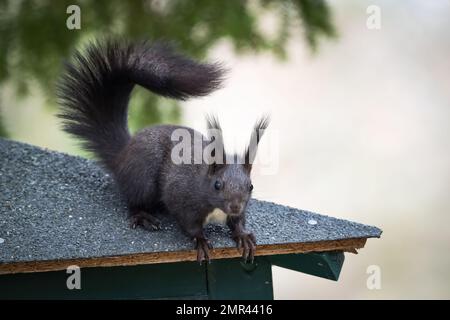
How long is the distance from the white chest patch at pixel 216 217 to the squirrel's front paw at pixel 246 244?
0.12 meters

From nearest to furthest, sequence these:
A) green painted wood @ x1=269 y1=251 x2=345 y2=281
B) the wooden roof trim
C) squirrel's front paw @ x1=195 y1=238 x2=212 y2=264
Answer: the wooden roof trim → squirrel's front paw @ x1=195 y1=238 x2=212 y2=264 → green painted wood @ x1=269 y1=251 x2=345 y2=281

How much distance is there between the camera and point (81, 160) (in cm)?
379

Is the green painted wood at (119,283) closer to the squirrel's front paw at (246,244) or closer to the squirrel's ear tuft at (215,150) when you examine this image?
the squirrel's front paw at (246,244)

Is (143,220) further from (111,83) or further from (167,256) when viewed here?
(111,83)

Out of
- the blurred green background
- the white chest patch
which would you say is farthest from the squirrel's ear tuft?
the blurred green background

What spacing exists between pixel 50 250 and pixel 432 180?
16.6ft

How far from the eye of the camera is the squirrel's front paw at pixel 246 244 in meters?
3.06

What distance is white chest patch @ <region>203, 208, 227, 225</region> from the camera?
10.4 feet

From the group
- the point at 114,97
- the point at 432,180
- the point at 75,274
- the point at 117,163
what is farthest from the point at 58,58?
the point at 432,180

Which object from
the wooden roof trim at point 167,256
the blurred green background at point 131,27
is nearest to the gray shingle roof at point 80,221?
the wooden roof trim at point 167,256

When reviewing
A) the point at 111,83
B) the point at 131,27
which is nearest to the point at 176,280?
the point at 111,83

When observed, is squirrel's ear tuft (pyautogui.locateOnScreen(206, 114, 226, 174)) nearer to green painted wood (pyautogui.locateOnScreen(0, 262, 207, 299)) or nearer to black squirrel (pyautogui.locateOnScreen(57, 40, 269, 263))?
black squirrel (pyautogui.locateOnScreen(57, 40, 269, 263))

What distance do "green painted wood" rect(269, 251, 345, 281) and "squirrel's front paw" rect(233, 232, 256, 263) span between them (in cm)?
30
